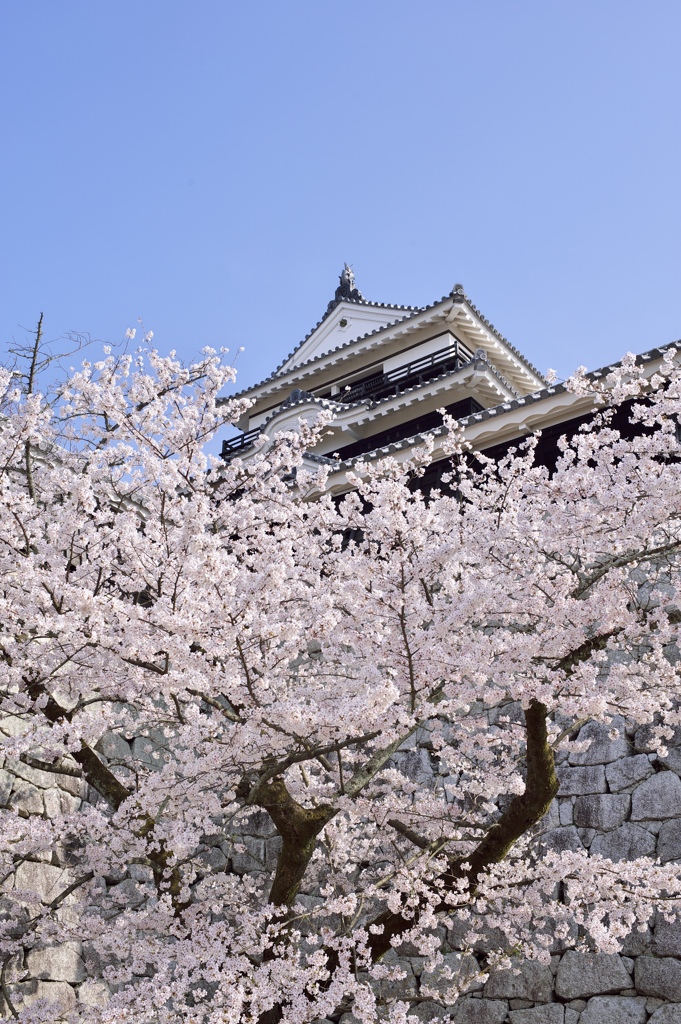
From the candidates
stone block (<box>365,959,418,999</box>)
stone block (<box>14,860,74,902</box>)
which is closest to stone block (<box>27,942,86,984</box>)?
stone block (<box>14,860,74,902</box>)

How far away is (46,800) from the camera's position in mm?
7805

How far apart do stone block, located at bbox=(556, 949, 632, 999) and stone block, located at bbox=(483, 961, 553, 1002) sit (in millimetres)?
96

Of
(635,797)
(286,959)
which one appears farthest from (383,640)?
(635,797)

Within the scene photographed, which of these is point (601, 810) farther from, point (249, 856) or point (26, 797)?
point (26, 797)

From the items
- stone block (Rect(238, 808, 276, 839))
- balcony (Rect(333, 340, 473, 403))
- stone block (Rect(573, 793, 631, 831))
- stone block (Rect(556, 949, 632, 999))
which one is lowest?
stone block (Rect(556, 949, 632, 999))

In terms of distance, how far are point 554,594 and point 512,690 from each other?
0.60 m

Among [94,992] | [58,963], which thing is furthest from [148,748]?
[94,992]

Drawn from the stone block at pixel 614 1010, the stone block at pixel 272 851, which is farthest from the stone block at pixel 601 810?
the stone block at pixel 272 851

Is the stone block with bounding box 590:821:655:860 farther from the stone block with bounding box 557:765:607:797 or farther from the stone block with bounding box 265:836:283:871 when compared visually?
the stone block with bounding box 265:836:283:871

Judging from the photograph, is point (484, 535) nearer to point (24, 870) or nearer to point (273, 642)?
point (273, 642)

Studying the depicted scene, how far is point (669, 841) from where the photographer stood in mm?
6113

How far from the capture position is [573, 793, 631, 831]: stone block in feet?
21.3

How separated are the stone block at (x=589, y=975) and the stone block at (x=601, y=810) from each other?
3.11ft

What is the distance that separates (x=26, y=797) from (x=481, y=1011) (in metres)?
4.29
